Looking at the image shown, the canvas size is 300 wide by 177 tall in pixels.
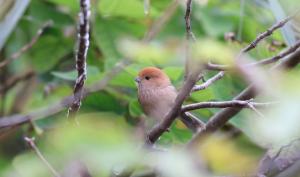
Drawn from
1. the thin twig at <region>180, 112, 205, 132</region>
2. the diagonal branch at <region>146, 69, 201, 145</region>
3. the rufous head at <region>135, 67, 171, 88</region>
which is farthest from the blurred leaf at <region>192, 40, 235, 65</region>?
the rufous head at <region>135, 67, 171, 88</region>

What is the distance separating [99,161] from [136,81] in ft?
5.14

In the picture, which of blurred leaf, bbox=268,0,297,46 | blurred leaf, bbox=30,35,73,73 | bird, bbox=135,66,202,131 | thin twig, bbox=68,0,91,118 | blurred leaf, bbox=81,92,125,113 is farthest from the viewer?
blurred leaf, bbox=30,35,73,73

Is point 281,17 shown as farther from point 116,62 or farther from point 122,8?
point 122,8

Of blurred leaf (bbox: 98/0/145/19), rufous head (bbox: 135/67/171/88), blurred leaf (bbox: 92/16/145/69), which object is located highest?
blurred leaf (bbox: 98/0/145/19)

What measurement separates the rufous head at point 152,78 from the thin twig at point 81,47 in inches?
42.8

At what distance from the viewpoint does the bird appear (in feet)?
6.62

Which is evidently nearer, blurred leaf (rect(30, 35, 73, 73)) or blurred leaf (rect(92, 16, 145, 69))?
blurred leaf (rect(92, 16, 145, 69))

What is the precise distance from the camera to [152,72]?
8.27 feet

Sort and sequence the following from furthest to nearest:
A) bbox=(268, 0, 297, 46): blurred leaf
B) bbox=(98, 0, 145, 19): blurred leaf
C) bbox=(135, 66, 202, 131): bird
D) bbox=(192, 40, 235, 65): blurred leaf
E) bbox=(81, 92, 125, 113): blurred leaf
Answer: bbox=(98, 0, 145, 19): blurred leaf
bbox=(81, 92, 125, 113): blurred leaf
bbox=(135, 66, 202, 131): bird
bbox=(268, 0, 297, 46): blurred leaf
bbox=(192, 40, 235, 65): blurred leaf

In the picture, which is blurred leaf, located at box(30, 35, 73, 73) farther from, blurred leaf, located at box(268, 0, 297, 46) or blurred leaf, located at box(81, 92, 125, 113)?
blurred leaf, located at box(268, 0, 297, 46)

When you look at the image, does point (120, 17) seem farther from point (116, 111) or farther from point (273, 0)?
point (273, 0)

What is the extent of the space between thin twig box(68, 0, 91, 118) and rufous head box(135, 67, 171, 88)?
3.57ft

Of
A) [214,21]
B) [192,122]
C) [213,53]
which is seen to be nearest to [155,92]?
[214,21]

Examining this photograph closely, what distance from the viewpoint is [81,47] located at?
0.96m
